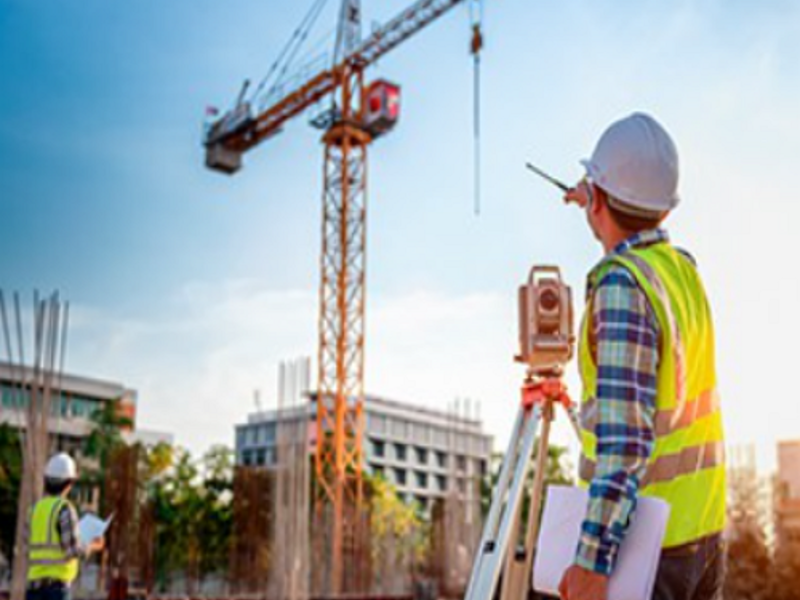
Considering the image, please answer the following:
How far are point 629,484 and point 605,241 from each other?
372 millimetres

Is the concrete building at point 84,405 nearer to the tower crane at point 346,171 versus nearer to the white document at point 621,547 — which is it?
the tower crane at point 346,171

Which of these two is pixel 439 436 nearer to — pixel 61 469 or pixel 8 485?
pixel 8 485

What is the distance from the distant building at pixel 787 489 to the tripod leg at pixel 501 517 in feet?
28.3

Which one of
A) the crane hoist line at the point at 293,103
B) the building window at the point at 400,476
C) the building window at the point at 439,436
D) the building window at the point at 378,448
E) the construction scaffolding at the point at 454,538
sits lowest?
the construction scaffolding at the point at 454,538

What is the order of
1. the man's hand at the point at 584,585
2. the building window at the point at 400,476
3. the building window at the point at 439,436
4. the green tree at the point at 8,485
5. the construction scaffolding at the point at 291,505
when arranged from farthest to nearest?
the building window at the point at 439,436 < the building window at the point at 400,476 < the green tree at the point at 8,485 < the construction scaffolding at the point at 291,505 < the man's hand at the point at 584,585

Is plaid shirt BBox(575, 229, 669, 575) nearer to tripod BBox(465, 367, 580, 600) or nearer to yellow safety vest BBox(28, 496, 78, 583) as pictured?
tripod BBox(465, 367, 580, 600)

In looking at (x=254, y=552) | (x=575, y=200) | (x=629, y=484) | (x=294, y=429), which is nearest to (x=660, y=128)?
(x=575, y=200)

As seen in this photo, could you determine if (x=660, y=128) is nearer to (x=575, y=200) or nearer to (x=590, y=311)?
(x=575, y=200)

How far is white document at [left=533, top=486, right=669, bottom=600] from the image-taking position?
3.85 ft

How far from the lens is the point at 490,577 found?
6.49 feet

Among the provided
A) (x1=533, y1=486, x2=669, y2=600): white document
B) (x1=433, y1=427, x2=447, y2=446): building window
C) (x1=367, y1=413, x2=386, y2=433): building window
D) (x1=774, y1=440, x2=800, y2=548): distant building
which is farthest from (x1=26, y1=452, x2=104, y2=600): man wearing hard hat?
(x1=433, y1=427, x2=447, y2=446): building window

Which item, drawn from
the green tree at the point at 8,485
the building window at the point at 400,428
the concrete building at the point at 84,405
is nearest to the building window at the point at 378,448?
the building window at the point at 400,428

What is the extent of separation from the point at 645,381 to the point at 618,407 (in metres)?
0.05

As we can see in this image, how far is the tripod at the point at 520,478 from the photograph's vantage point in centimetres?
200
